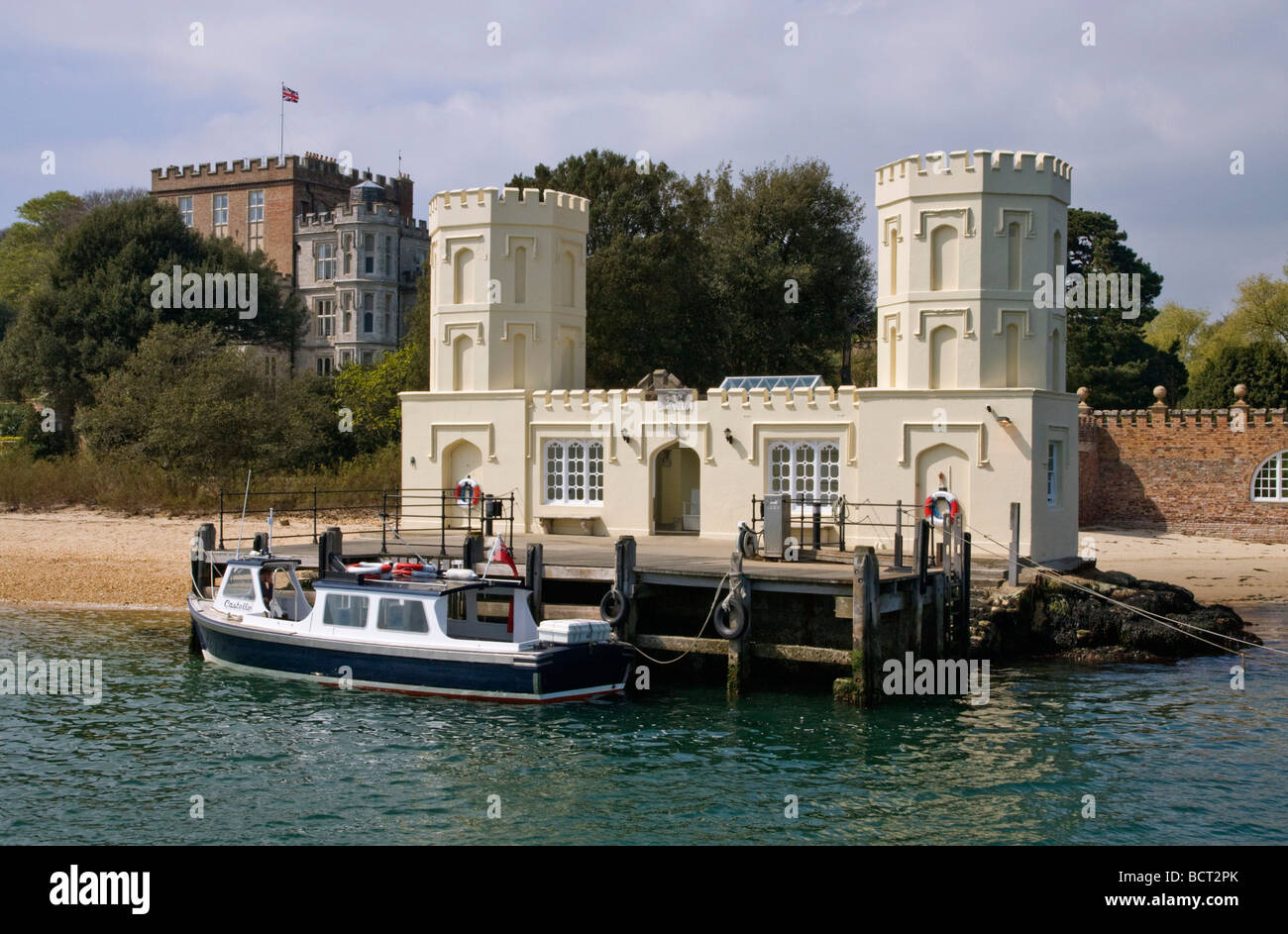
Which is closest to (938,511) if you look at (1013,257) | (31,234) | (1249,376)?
(1013,257)

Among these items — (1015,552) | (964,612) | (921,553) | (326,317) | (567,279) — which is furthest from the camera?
(326,317)

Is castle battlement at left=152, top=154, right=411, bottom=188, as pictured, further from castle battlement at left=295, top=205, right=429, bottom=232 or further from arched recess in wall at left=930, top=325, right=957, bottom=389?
arched recess in wall at left=930, top=325, right=957, bottom=389

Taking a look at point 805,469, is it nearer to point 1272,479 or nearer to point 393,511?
point 393,511

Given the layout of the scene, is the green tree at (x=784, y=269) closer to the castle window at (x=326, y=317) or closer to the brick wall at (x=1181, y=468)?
the brick wall at (x=1181, y=468)

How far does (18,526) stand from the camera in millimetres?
41156

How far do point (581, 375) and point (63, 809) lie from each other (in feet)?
70.0

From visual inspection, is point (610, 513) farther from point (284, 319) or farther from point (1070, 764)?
point (284, 319)

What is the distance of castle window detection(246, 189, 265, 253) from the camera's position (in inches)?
2936

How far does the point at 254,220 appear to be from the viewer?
75062mm

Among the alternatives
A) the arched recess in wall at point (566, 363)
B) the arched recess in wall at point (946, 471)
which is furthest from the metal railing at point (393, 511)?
the arched recess in wall at point (946, 471)

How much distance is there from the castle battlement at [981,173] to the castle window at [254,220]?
174ft

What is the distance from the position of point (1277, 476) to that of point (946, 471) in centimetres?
2120

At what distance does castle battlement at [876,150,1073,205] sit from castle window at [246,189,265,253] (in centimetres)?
5305

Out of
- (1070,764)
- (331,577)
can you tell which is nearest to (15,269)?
(331,577)
